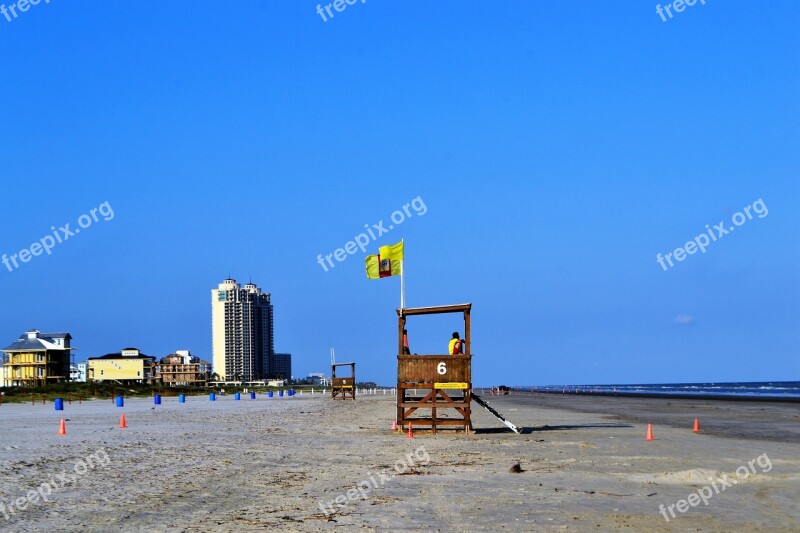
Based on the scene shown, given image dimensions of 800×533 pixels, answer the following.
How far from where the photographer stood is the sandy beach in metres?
12.2

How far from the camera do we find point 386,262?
31688 mm

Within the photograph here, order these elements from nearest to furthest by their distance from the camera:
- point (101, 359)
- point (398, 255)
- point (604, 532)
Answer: point (604, 532) → point (398, 255) → point (101, 359)

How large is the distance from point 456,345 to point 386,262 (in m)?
4.86

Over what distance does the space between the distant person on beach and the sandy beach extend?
2607mm

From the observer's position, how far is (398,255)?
31297 mm

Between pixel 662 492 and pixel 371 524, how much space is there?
18.8ft

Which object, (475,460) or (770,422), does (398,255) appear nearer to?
(475,460)

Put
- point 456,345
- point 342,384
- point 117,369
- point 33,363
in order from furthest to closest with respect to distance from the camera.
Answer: point 117,369, point 33,363, point 342,384, point 456,345

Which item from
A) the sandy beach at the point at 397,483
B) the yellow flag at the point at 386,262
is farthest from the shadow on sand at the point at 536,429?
the yellow flag at the point at 386,262

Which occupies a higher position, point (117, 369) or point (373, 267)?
point (373, 267)

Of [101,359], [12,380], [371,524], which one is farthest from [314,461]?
[101,359]

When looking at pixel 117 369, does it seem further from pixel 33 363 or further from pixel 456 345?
pixel 456 345

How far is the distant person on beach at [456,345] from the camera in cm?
2825

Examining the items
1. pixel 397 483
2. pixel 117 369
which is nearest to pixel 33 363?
pixel 117 369
